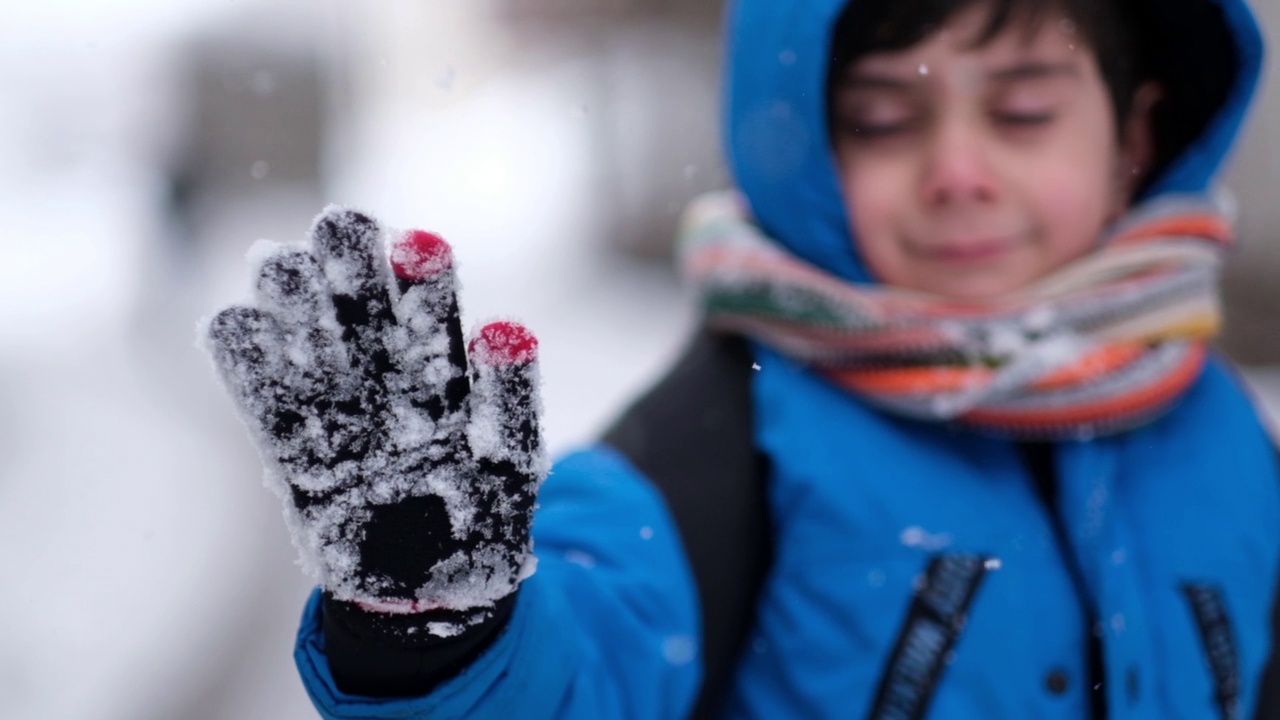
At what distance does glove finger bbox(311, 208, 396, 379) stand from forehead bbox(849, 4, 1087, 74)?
625 millimetres

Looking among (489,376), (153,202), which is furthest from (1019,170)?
(153,202)

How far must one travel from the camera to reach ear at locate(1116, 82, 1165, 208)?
1.21 metres

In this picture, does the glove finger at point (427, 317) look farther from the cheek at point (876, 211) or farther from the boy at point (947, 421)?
the cheek at point (876, 211)

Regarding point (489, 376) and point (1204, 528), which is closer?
point (489, 376)

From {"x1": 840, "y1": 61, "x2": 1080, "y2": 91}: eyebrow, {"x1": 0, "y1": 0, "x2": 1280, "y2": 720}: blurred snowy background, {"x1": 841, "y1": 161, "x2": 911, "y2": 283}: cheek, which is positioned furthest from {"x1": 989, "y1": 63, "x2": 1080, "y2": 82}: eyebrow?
{"x1": 0, "y1": 0, "x2": 1280, "y2": 720}: blurred snowy background

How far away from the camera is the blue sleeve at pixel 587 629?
710mm

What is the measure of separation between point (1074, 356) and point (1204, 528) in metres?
0.23

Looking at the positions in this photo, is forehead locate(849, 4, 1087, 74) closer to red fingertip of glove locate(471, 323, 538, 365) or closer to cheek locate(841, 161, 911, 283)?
cheek locate(841, 161, 911, 283)

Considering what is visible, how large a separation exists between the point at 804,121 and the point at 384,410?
72 cm

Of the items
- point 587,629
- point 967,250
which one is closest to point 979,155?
point 967,250

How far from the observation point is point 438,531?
2.08 ft

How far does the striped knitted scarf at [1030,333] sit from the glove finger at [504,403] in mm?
596

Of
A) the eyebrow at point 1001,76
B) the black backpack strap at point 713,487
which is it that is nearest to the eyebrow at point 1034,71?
the eyebrow at point 1001,76

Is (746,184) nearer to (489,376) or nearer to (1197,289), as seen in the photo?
(1197,289)
